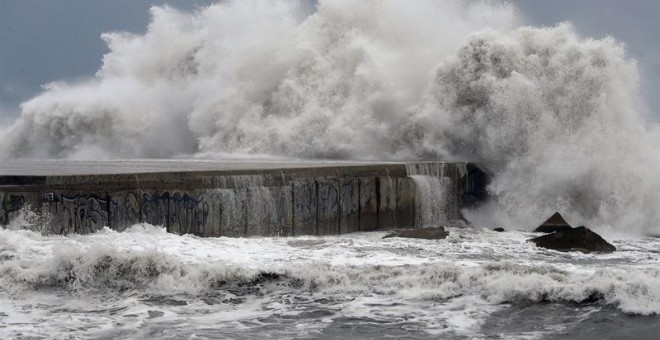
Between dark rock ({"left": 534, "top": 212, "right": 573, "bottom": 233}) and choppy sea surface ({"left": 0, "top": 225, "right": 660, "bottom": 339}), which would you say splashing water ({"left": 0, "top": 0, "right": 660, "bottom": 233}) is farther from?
choppy sea surface ({"left": 0, "top": 225, "right": 660, "bottom": 339})

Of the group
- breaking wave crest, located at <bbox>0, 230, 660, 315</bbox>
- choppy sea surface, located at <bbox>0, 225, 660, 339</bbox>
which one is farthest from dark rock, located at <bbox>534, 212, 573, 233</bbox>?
breaking wave crest, located at <bbox>0, 230, 660, 315</bbox>

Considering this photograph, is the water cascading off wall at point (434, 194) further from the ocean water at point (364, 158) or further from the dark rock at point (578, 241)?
the dark rock at point (578, 241)

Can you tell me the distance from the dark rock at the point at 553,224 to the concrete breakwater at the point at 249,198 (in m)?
1.91

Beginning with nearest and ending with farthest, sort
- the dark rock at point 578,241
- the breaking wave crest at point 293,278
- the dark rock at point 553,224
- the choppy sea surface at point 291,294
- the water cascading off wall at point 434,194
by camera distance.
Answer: the choppy sea surface at point 291,294 → the breaking wave crest at point 293,278 → the dark rock at point 578,241 → the dark rock at point 553,224 → the water cascading off wall at point 434,194

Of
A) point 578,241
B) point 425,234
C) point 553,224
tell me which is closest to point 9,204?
point 425,234

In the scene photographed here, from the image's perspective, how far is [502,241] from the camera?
1446cm

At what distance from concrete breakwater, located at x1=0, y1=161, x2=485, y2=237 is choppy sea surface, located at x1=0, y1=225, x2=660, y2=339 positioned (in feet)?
1.65

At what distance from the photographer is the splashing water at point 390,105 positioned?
1844cm

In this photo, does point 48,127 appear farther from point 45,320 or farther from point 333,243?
point 45,320

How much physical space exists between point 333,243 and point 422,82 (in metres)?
10.4

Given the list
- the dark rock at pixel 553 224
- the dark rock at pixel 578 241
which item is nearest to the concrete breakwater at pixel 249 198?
the dark rock at pixel 553 224

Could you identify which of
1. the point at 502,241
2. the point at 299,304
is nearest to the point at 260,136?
the point at 502,241

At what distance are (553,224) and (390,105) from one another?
7309 millimetres

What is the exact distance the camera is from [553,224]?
16281mm
